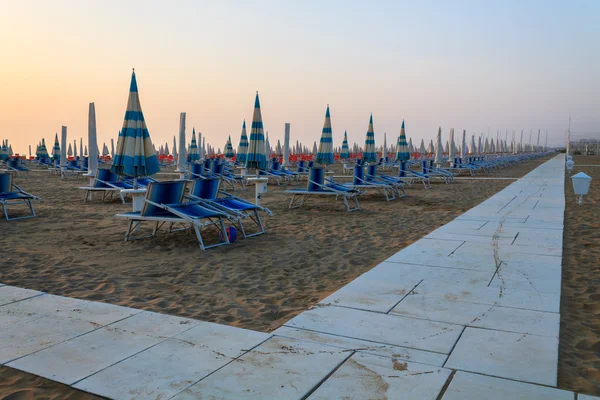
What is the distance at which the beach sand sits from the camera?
7.61ft

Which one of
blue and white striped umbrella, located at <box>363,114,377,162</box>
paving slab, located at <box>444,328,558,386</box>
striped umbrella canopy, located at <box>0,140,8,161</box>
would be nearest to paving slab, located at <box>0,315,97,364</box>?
paving slab, located at <box>444,328,558,386</box>

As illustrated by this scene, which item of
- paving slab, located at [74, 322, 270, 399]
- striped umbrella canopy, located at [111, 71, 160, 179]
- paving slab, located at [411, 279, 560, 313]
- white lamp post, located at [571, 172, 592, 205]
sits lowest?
paving slab, located at [74, 322, 270, 399]

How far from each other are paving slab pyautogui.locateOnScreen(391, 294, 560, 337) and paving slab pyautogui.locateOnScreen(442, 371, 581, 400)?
71 cm

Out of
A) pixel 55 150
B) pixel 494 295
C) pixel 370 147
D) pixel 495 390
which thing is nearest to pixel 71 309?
pixel 495 390

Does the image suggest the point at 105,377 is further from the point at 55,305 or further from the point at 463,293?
the point at 463,293

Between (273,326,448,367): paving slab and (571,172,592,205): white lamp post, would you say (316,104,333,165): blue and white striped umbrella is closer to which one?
(571,172,592,205): white lamp post

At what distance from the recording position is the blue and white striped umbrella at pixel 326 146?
13.8 meters

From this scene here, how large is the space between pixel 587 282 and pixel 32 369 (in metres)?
3.97

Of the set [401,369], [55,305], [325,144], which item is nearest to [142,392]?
[401,369]

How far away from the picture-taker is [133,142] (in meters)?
6.70

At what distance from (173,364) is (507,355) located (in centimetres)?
169

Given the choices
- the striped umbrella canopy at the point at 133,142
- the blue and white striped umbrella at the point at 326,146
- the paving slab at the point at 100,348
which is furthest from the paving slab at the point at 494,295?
the blue and white striped umbrella at the point at 326,146

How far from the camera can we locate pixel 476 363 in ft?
Result: 7.80

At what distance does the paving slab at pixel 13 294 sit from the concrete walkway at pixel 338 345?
0.01 meters
